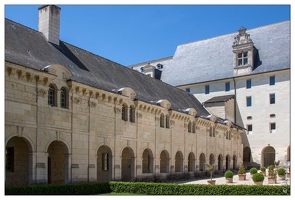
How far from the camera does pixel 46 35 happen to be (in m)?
26.2

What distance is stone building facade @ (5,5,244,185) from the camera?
19.2 m

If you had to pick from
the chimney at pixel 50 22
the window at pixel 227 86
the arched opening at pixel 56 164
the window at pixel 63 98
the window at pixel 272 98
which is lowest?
the arched opening at pixel 56 164

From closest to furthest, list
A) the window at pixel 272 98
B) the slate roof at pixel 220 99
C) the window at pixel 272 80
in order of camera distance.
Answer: the window at pixel 272 98
the window at pixel 272 80
the slate roof at pixel 220 99

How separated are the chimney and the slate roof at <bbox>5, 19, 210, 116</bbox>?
0.46 metres

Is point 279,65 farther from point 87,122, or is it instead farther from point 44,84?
point 44,84

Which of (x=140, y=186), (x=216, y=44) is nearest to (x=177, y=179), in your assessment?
(x=140, y=186)

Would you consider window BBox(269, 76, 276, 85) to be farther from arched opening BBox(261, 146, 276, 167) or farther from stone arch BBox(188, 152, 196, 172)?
stone arch BBox(188, 152, 196, 172)

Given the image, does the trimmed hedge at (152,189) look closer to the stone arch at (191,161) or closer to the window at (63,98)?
the window at (63,98)

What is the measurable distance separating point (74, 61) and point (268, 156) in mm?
30103

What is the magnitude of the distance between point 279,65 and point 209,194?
28506 millimetres

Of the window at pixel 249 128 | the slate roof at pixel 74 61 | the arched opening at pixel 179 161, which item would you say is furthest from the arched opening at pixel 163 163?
the window at pixel 249 128

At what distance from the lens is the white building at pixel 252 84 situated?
44.4 meters

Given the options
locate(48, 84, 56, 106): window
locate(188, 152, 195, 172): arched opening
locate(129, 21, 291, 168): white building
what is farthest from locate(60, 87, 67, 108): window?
locate(129, 21, 291, 168): white building

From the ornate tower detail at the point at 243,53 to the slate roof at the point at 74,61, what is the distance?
592 inches
